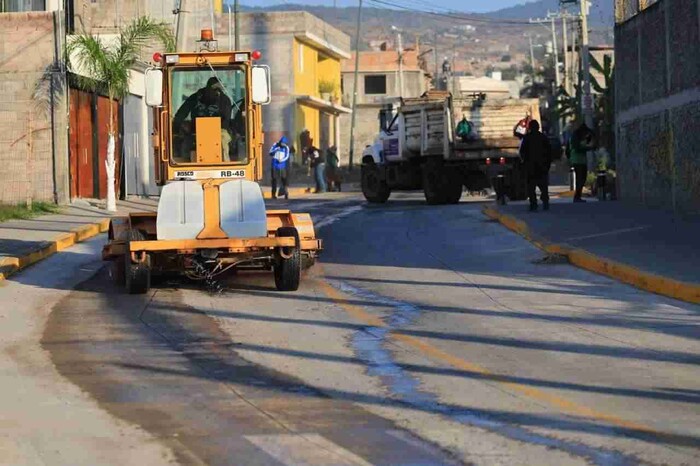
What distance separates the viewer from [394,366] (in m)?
10.4

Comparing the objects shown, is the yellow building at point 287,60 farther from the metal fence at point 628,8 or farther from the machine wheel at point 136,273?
the machine wheel at point 136,273

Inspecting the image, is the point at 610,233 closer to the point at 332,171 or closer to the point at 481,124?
the point at 481,124

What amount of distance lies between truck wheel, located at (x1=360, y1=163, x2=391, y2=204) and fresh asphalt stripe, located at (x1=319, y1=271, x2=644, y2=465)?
64.8ft

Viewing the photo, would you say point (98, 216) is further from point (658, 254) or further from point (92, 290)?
point (658, 254)

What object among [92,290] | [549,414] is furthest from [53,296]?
[549,414]

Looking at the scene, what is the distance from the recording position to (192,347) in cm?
1159

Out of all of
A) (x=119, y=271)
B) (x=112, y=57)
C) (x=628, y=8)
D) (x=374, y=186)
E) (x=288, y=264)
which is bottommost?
(x=119, y=271)

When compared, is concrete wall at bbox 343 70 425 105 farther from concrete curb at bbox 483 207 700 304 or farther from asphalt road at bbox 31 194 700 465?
asphalt road at bbox 31 194 700 465

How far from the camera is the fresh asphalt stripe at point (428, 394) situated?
24.9 feet

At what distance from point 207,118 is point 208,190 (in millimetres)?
1280

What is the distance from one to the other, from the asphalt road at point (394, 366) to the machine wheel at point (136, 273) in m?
0.17

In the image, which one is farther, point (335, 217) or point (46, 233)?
point (335, 217)

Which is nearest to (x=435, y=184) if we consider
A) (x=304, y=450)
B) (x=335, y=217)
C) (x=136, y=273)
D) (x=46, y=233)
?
(x=335, y=217)

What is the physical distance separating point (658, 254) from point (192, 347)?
8043 millimetres
